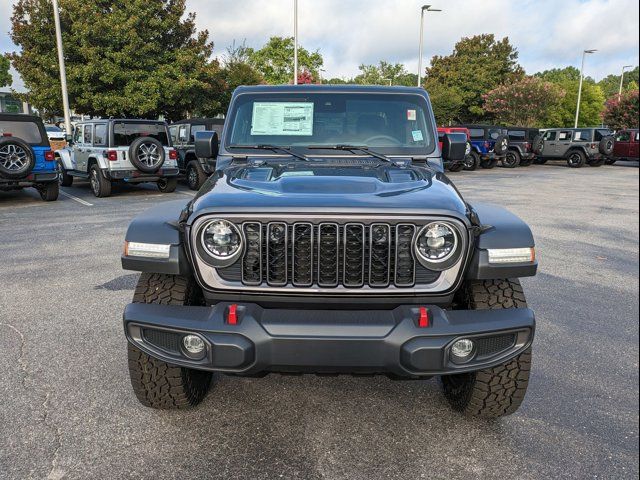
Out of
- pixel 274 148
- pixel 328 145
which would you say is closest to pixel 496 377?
pixel 328 145

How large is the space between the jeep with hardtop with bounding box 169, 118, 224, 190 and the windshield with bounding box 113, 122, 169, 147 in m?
1.00

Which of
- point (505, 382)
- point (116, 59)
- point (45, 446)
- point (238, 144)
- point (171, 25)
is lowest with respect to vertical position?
point (45, 446)

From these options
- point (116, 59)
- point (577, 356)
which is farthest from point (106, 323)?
point (116, 59)

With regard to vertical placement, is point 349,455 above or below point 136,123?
below

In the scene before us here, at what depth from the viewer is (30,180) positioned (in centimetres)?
1047

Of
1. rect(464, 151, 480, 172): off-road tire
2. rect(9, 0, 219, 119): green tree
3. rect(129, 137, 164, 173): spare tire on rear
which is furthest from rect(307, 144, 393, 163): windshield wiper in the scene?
rect(464, 151, 480, 172): off-road tire

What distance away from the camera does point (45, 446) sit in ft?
8.68

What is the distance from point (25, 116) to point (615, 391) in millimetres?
11209

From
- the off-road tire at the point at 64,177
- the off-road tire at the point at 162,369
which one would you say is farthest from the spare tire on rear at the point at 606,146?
the off-road tire at the point at 162,369

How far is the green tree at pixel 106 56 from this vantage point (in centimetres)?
1844

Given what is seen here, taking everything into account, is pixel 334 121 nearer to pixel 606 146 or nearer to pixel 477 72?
pixel 606 146

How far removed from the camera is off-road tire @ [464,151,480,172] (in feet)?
69.8

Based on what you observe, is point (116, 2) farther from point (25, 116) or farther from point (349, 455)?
point (349, 455)

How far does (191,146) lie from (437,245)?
11.9 metres
